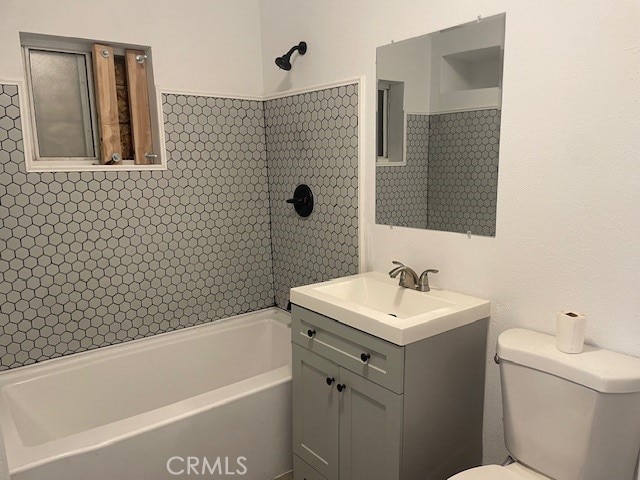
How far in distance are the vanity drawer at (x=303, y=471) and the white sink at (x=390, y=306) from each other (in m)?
0.69

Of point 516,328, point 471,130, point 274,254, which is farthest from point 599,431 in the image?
point 274,254

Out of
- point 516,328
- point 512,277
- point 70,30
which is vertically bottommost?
point 516,328

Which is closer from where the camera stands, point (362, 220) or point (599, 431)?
point (599, 431)

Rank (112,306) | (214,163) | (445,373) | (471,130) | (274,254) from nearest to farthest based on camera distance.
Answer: (445,373) → (471,130) → (112,306) → (214,163) → (274,254)

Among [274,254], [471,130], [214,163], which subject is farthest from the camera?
[274,254]

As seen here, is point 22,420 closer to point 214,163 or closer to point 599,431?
point 214,163

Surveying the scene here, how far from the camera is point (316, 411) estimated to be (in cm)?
190

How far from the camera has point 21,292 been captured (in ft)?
7.04

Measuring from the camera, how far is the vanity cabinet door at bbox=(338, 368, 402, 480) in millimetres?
1552

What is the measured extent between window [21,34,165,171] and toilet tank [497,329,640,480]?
1939 mm

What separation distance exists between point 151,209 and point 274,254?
80 centimetres

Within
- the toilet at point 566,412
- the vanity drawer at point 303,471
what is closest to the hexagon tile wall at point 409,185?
the toilet at point 566,412

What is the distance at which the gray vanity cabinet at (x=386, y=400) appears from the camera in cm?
155

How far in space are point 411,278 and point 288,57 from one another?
1317 mm
